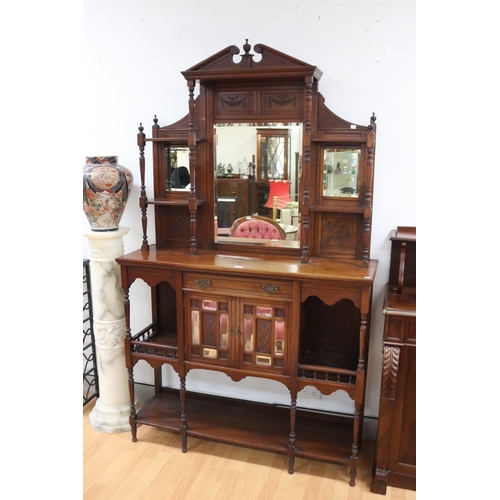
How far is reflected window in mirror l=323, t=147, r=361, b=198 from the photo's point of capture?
7.81 feet

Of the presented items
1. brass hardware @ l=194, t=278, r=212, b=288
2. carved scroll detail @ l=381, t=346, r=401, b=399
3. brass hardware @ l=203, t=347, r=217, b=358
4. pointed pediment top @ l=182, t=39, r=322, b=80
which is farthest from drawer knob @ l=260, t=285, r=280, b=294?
pointed pediment top @ l=182, t=39, r=322, b=80

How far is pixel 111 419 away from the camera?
108 inches

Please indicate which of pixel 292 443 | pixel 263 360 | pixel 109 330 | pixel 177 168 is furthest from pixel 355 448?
pixel 177 168

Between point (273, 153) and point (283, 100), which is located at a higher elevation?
point (283, 100)

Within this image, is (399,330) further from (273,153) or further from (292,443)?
(273,153)

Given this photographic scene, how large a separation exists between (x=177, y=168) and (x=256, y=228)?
558 millimetres

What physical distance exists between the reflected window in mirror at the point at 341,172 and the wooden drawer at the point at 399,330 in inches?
25.8

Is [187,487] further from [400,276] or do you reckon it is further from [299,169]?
[299,169]

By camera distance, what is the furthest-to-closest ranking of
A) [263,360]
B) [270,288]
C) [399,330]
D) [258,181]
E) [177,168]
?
[177,168]
[258,181]
[263,360]
[270,288]
[399,330]

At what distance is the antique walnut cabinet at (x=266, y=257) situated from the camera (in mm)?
2281

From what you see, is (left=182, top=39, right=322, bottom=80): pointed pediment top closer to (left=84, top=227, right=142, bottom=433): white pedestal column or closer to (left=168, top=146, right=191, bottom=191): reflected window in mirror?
(left=168, top=146, right=191, bottom=191): reflected window in mirror

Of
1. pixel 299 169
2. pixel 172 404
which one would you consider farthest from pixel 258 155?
pixel 172 404

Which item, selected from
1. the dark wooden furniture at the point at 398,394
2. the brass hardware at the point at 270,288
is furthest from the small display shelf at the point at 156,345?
the dark wooden furniture at the point at 398,394

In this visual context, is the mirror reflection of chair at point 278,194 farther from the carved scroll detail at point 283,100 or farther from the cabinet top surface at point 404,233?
the cabinet top surface at point 404,233
